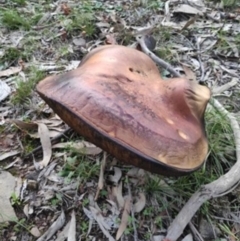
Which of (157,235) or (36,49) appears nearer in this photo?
(157,235)

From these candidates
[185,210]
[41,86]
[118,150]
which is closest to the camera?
[118,150]

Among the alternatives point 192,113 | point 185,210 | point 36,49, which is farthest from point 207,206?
point 36,49

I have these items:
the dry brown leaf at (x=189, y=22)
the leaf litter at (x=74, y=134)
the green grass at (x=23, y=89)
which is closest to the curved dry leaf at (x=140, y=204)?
the leaf litter at (x=74, y=134)

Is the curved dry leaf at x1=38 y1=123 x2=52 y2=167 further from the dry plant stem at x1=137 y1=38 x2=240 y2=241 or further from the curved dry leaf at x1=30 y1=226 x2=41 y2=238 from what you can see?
the dry plant stem at x1=137 y1=38 x2=240 y2=241

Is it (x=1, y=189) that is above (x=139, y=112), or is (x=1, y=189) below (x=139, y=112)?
below

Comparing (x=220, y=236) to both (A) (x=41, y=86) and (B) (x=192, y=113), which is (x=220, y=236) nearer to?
(B) (x=192, y=113)

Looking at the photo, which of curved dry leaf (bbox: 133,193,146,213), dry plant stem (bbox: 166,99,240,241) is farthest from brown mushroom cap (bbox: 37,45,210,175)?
curved dry leaf (bbox: 133,193,146,213)
